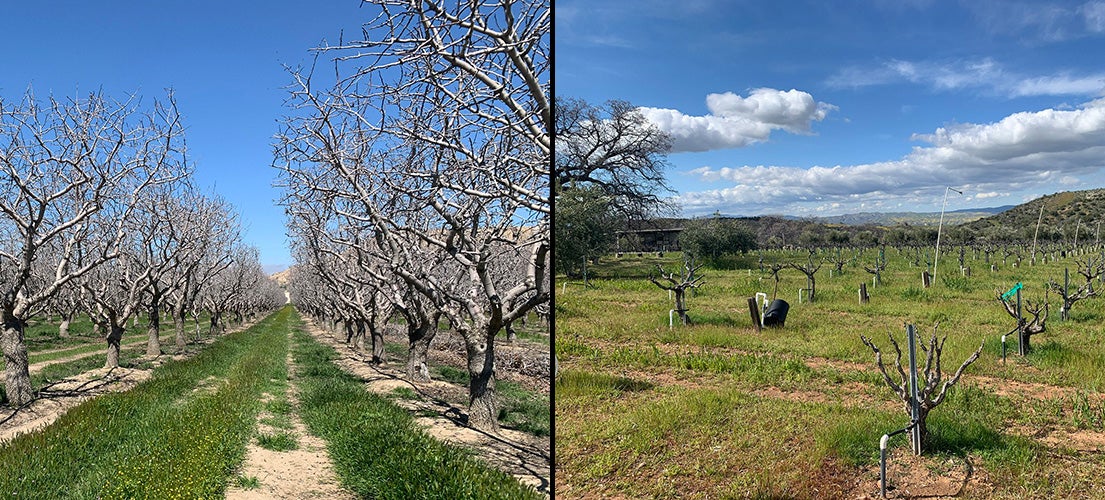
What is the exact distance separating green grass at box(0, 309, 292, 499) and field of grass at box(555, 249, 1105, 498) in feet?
7.63

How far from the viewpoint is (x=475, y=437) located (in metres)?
5.67

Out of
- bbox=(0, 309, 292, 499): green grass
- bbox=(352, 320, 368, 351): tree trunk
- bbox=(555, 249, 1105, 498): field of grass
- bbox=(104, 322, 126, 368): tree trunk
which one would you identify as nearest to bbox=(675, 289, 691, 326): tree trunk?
bbox=(555, 249, 1105, 498): field of grass

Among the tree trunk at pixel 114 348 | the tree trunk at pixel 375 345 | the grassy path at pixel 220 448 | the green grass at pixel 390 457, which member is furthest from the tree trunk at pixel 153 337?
the green grass at pixel 390 457

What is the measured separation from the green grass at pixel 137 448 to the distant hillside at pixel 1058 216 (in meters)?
10.5

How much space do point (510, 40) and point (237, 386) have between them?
25.9 ft

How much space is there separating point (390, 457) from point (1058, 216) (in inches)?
407

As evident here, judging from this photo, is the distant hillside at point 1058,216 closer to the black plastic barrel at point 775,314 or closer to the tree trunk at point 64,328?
the black plastic barrel at point 775,314

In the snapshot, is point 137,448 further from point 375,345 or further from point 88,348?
point 88,348

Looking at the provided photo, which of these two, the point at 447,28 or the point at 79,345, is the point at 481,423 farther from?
the point at 79,345

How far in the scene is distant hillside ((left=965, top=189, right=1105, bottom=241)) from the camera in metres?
9.01

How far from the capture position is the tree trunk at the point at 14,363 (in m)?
7.11

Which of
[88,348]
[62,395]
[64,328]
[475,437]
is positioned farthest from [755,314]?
[64,328]

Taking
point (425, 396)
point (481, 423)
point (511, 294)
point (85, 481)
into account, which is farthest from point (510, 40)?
point (425, 396)

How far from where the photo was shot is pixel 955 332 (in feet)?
20.0
